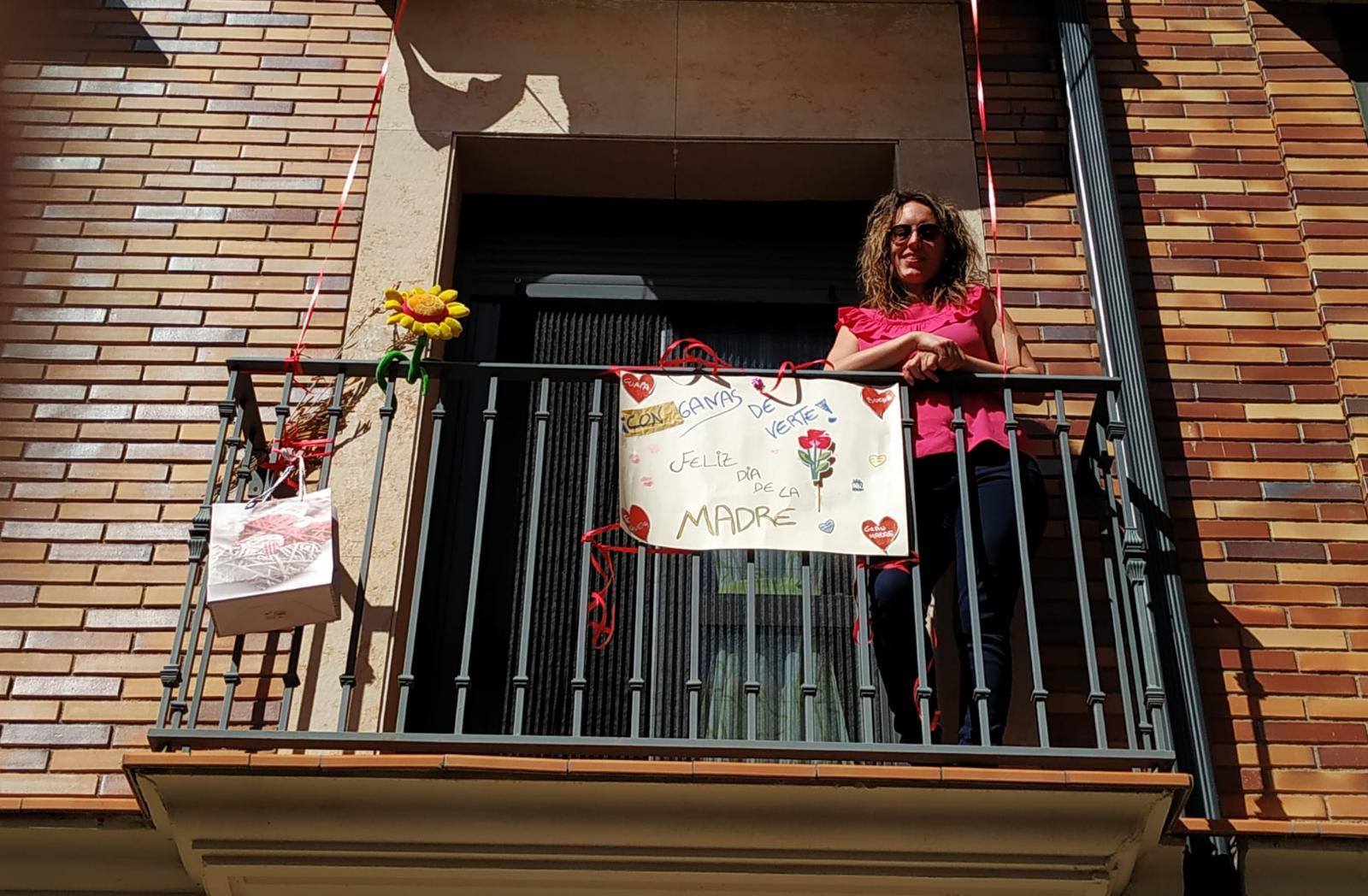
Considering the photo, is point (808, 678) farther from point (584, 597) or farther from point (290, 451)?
point (290, 451)

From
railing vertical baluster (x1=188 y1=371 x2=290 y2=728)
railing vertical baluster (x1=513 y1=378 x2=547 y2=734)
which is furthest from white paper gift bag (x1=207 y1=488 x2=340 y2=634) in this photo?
railing vertical baluster (x1=513 y1=378 x2=547 y2=734)

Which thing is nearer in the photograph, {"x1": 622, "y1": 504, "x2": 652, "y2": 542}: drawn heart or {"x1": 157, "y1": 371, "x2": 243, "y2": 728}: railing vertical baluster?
{"x1": 157, "y1": 371, "x2": 243, "y2": 728}: railing vertical baluster

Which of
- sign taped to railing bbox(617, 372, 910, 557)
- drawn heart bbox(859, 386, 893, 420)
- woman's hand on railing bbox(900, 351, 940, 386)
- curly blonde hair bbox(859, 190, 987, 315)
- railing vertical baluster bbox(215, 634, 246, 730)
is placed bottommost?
railing vertical baluster bbox(215, 634, 246, 730)

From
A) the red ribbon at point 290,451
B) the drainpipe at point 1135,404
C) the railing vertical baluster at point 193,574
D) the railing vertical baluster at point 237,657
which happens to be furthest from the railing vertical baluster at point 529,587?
the drainpipe at point 1135,404

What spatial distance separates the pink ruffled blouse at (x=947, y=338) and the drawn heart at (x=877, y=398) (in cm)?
11

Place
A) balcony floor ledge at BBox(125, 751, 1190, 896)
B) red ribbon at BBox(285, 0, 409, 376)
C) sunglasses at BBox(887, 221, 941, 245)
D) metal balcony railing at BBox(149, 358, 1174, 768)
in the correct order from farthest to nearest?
red ribbon at BBox(285, 0, 409, 376), sunglasses at BBox(887, 221, 941, 245), metal balcony railing at BBox(149, 358, 1174, 768), balcony floor ledge at BBox(125, 751, 1190, 896)

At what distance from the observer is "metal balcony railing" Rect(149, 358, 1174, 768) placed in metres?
3.87

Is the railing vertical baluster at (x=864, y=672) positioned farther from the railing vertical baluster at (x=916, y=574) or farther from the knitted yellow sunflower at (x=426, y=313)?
the knitted yellow sunflower at (x=426, y=313)

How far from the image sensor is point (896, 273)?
16.2 ft

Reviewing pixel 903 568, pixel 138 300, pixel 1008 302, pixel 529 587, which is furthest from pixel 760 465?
pixel 138 300

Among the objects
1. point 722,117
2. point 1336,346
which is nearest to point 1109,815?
point 1336,346

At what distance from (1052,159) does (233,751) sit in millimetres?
3655

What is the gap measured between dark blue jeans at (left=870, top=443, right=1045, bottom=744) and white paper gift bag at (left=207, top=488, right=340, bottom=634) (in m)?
1.57

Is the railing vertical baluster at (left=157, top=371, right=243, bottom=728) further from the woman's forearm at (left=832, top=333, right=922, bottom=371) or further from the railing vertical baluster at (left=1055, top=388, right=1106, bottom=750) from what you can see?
the railing vertical baluster at (left=1055, top=388, right=1106, bottom=750)
